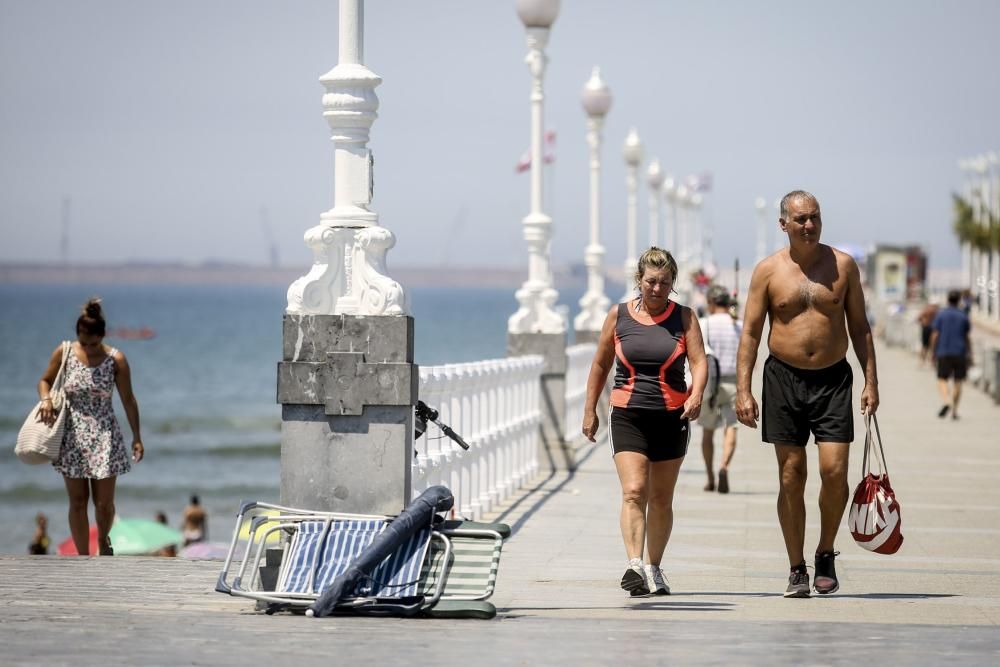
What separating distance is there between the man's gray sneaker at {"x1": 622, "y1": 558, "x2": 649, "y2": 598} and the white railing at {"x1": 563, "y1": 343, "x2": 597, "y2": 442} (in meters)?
Result: 8.89

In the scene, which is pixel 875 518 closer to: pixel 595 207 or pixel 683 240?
pixel 595 207

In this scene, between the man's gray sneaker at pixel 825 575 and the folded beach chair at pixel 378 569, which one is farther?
the man's gray sneaker at pixel 825 575

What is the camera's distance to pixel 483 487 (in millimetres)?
13062


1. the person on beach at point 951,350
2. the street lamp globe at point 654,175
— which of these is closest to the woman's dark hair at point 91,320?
the person on beach at point 951,350

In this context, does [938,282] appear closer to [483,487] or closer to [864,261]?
[864,261]

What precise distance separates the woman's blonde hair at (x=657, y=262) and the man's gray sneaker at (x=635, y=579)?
1400 mm

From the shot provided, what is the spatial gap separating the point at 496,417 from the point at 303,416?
5289 millimetres

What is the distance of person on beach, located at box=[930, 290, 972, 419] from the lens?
24969 millimetres

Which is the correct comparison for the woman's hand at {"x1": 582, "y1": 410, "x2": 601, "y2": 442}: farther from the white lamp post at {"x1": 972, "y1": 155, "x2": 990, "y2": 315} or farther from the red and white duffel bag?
the white lamp post at {"x1": 972, "y1": 155, "x2": 990, "y2": 315}

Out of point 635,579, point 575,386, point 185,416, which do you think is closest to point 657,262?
point 635,579

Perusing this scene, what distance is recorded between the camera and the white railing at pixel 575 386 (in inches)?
734

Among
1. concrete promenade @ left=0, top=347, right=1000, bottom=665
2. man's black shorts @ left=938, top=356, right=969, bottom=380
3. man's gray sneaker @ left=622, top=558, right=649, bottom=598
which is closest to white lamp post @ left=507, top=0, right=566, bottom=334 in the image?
concrete promenade @ left=0, top=347, right=1000, bottom=665

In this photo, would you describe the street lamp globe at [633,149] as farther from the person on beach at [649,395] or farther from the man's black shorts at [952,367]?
the person on beach at [649,395]

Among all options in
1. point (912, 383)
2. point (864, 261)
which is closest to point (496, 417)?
point (912, 383)
